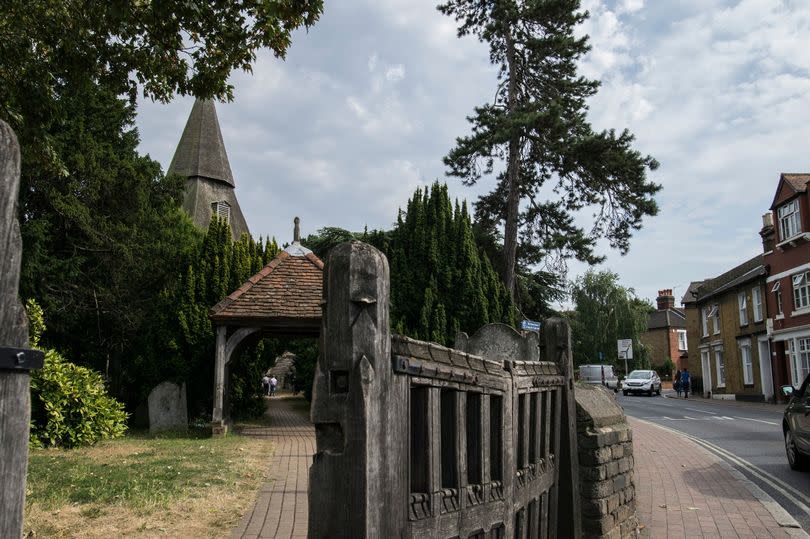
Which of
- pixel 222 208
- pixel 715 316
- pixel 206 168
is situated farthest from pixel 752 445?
pixel 206 168

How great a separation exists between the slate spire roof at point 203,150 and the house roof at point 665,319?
147 ft

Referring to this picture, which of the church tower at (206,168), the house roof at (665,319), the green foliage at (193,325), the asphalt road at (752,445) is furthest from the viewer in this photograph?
the house roof at (665,319)

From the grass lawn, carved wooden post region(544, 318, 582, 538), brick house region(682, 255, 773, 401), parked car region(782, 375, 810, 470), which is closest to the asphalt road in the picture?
parked car region(782, 375, 810, 470)

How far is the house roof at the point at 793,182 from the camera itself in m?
29.2

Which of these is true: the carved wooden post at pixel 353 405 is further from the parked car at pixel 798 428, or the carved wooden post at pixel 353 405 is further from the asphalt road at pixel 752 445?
the parked car at pixel 798 428

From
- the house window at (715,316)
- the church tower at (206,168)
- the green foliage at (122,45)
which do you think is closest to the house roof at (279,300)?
the green foliage at (122,45)

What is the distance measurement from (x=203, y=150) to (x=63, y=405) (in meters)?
36.2

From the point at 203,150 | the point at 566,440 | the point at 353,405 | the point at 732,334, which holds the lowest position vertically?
the point at 566,440

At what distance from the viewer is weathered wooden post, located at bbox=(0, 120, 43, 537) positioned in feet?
6.15

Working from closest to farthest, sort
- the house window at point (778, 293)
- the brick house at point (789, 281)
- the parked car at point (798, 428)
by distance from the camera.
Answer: the parked car at point (798, 428), the brick house at point (789, 281), the house window at point (778, 293)

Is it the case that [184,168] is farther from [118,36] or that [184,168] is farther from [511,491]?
[511,491]

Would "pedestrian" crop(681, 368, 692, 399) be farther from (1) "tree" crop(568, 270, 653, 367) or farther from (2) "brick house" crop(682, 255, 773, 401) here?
(1) "tree" crop(568, 270, 653, 367)

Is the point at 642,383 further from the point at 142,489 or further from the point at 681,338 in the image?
the point at 142,489

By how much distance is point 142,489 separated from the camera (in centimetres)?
747
